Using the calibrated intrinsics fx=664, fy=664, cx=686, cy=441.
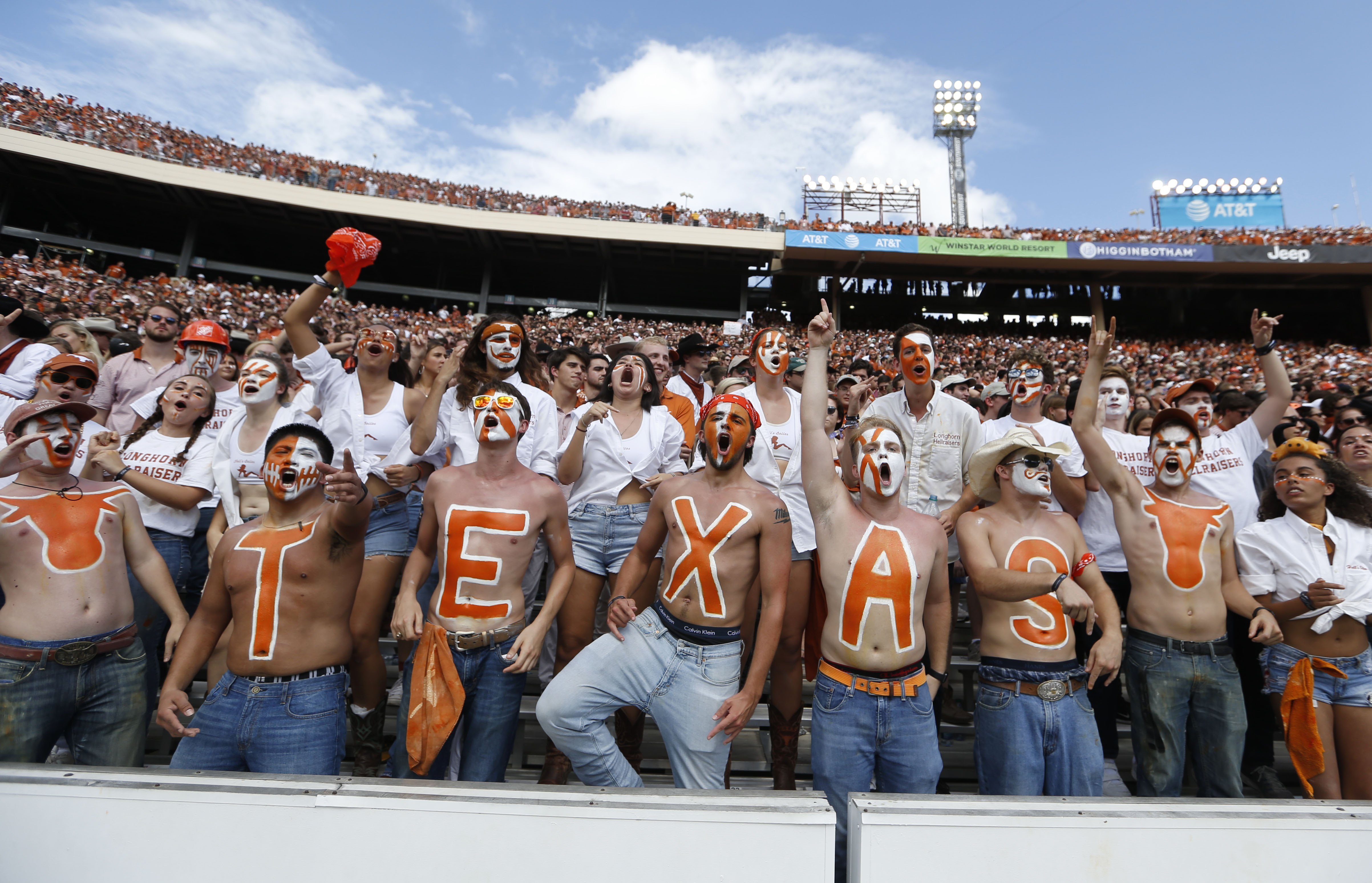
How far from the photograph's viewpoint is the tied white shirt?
12.6 ft

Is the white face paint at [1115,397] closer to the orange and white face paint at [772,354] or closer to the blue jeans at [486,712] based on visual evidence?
the orange and white face paint at [772,354]

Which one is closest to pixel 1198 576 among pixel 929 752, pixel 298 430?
pixel 929 752

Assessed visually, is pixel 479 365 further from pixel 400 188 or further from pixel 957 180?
pixel 957 180

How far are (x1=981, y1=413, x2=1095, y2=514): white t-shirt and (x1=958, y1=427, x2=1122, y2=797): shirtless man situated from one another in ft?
2.14

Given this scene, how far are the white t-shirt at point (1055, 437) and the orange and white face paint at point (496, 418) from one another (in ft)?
9.86

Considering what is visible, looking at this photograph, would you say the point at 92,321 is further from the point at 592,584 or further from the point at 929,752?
the point at 929,752

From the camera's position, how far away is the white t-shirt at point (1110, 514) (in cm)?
457

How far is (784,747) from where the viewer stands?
12.7 ft

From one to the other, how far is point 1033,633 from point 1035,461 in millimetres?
912

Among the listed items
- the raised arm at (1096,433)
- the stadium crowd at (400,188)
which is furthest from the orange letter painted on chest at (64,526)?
the stadium crowd at (400,188)

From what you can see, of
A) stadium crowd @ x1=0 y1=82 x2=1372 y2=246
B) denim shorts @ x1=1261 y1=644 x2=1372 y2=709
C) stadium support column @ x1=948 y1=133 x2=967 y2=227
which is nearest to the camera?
denim shorts @ x1=1261 y1=644 x2=1372 y2=709

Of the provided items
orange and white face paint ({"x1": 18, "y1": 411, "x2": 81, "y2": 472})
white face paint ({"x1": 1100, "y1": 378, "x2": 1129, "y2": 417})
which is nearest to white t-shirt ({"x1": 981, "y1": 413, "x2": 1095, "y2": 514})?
white face paint ({"x1": 1100, "y1": 378, "x2": 1129, "y2": 417})

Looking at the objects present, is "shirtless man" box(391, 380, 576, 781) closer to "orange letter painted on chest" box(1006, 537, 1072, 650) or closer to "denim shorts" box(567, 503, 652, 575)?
"denim shorts" box(567, 503, 652, 575)

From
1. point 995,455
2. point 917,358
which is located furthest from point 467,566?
point 917,358
